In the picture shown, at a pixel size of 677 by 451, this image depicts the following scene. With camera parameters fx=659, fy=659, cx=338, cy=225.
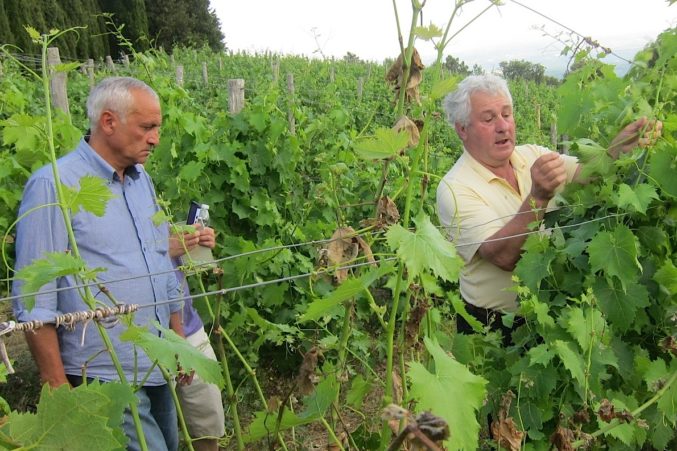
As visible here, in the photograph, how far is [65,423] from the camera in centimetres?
102

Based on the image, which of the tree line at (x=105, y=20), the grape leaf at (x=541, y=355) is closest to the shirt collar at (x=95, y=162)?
the grape leaf at (x=541, y=355)

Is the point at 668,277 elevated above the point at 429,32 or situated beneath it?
situated beneath

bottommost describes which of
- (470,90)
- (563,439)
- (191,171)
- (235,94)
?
(563,439)

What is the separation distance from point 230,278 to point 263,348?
95 centimetres

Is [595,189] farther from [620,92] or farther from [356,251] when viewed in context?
[356,251]

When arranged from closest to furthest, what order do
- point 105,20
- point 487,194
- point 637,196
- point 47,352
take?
1. point 637,196
2. point 47,352
3. point 487,194
4. point 105,20

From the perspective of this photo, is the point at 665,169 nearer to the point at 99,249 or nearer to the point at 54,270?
the point at 54,270

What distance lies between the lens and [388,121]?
1521 centimetres

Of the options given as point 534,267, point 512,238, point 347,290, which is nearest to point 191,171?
point 512,238

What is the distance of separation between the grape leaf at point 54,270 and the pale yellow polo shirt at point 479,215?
1526 mm

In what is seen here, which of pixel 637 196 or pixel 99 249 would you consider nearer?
pixel 637 196

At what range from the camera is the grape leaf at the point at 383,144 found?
4.46 feet

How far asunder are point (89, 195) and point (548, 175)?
1.54m

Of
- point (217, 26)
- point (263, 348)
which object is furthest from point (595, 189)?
point (217, 26)
